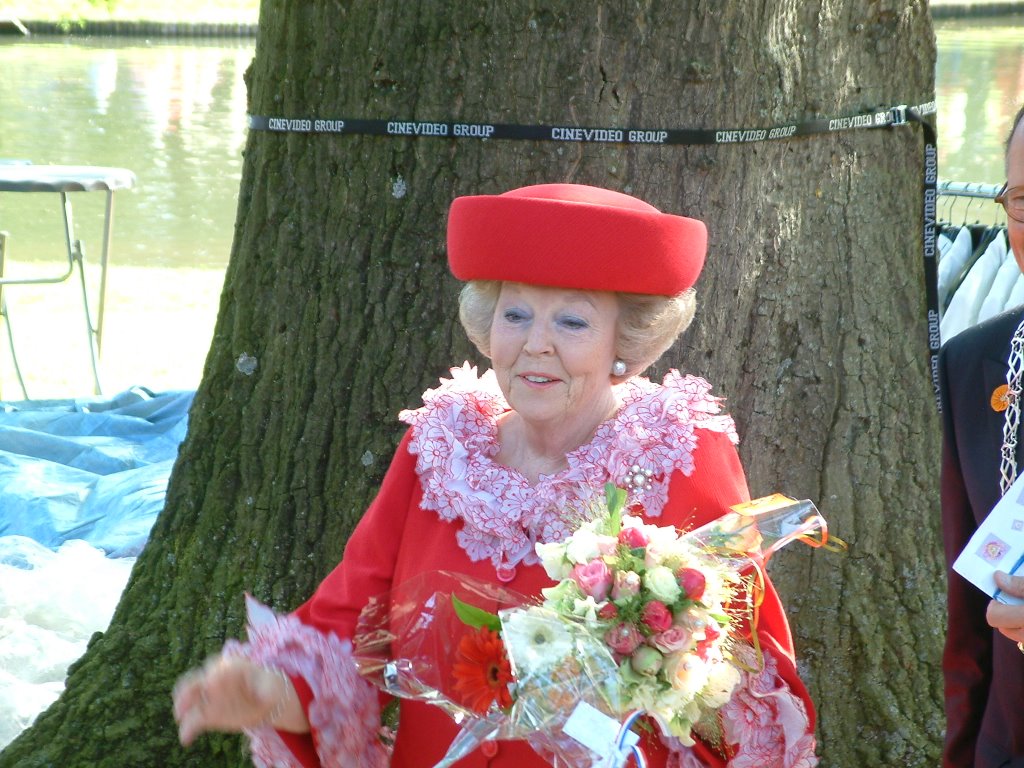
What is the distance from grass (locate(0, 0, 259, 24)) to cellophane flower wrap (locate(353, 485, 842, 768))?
117 ft

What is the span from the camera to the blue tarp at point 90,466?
5.48m

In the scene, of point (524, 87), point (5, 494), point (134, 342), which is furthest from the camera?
point (134, 342)

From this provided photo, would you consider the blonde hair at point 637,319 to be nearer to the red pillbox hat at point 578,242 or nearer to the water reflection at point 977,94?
the red pillbox hat at point 578,242

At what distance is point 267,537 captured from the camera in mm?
3508

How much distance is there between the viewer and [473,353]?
131 inches

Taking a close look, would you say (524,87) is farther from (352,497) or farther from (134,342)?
(134,342)

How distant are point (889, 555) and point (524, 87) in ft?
5.08

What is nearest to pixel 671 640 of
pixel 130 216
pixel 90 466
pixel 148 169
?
pixel 90 466

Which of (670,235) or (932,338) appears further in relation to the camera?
(932,338)

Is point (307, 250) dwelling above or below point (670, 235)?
below

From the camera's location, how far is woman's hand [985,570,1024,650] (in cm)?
190

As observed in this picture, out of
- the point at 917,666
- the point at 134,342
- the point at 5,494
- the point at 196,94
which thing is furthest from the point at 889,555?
the point at 196,94

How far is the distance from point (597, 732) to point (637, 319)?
2.71ft

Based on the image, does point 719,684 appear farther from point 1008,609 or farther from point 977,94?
point 977,94
